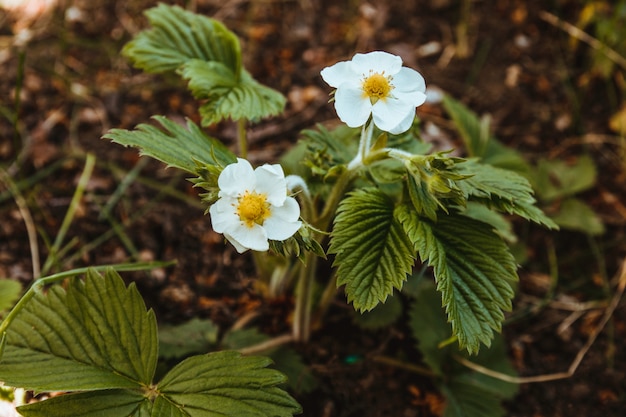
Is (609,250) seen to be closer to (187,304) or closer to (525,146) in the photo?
(525,146)

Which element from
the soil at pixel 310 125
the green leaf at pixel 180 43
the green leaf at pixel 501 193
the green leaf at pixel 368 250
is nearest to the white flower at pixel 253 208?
the green leaf at pixel 368 250

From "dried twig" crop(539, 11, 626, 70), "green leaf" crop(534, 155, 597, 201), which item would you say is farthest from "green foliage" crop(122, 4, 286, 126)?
"dried twig" crop(539, 11, 626, 70)

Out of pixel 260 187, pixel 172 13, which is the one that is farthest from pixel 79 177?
pixel 260 187

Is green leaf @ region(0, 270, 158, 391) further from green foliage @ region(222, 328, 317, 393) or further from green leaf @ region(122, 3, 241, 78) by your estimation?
green leaf @ region(122, 3, 241, 78)

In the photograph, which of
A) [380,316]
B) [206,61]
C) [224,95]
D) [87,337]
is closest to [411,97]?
[224,95]

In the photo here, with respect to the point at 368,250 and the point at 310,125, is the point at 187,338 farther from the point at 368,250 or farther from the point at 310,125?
the point at 310,125
